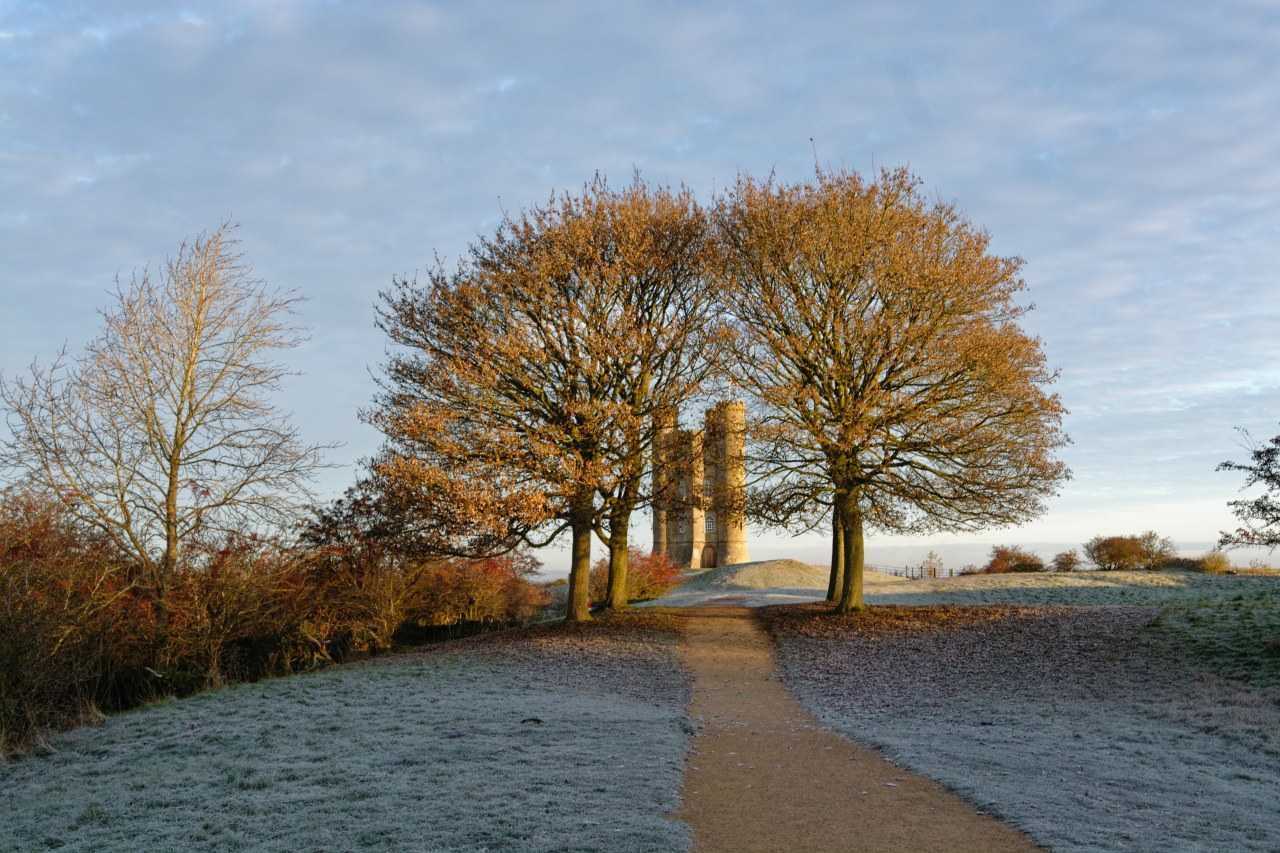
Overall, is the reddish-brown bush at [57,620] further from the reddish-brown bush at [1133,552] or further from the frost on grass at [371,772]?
the reddish-brown bush at [1133,552]

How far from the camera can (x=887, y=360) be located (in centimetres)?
2262

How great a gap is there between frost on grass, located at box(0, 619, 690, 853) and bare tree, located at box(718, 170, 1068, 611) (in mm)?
8822

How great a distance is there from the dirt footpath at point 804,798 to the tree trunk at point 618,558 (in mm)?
11099

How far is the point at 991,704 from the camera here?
46.0 ft

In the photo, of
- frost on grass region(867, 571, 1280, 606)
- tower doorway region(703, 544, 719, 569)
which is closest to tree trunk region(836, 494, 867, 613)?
frost on grass region(867, 571, 1280, 606)

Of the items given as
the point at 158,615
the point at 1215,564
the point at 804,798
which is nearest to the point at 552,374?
the point at 158,615

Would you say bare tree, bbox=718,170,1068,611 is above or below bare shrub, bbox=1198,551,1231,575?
above

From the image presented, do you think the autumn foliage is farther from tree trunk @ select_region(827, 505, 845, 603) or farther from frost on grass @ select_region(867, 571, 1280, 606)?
frost on grass @ select_region(867, 571, 1280, 606)

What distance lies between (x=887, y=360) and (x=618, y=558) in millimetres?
9179

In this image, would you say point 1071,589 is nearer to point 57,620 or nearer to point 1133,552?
point 1133,552

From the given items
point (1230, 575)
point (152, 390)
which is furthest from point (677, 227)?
point (1230, 575)

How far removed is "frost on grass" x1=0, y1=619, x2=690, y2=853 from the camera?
7227 millimetres

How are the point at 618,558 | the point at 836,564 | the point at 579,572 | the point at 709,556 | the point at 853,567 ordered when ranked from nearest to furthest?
the point at 853,567, the point at 579,572, the point at 618,558, the point at 836,564, the point at 709,556

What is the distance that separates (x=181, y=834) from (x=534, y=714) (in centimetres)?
523
